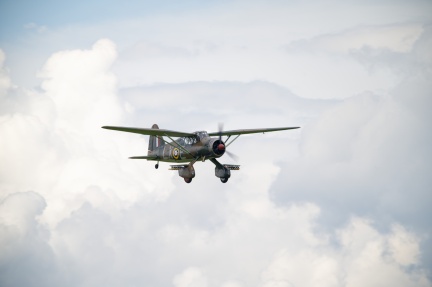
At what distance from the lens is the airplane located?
198 feet

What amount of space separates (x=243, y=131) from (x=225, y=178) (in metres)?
4.27

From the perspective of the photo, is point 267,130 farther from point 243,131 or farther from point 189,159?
point 189,159

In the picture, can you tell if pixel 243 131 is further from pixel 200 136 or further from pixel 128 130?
pixel 128 130

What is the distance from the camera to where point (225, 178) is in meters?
64.1

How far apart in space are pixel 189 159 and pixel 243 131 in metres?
5.57

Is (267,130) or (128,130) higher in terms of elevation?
(267,130)

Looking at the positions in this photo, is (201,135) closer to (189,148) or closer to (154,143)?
(189,148)

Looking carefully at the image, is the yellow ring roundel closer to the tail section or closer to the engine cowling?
the tail section

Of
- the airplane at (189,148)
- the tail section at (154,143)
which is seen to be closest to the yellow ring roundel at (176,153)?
the airplane at (189,148)

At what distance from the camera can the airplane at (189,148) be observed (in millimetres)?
60469

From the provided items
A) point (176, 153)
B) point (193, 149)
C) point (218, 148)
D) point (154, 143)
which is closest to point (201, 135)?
point (193, 149)

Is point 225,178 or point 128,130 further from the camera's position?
point 225,178

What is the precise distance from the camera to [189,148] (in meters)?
62.2

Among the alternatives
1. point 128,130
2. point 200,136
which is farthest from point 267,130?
point 128,130
